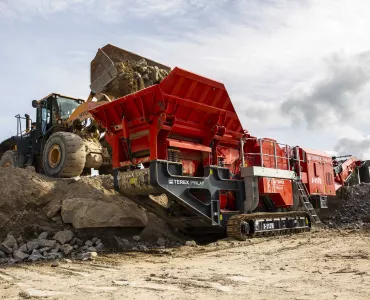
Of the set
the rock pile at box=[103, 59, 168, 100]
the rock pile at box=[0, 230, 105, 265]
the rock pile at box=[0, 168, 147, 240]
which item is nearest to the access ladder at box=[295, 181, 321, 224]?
the rock pile at box=[0, 168, 147, 240]

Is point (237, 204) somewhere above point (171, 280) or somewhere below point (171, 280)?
above

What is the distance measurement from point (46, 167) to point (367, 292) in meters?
9.72

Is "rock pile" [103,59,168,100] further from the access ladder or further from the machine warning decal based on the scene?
the access ladder

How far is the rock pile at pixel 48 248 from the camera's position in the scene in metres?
7.83

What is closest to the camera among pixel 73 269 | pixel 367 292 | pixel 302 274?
pixel 367 292

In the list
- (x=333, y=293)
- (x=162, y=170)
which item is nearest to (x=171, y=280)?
(x=333, y=293)

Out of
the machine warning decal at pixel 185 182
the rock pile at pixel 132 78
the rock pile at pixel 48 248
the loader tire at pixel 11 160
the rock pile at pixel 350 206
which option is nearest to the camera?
the rock pile at pixel 48 248

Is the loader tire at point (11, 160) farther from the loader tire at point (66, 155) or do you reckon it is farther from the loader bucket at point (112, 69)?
the loader bucket at point (112, 69)

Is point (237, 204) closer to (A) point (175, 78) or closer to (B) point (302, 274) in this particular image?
(A) point (175, 78)

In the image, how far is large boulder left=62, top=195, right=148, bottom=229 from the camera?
905cm

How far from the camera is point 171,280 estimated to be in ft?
16.7

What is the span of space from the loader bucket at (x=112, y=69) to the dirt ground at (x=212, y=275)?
4.77 meters

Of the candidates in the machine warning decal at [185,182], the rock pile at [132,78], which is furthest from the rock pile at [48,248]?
the rock pile at [132,78]

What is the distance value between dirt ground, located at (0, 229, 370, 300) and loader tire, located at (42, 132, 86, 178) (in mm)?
3801
